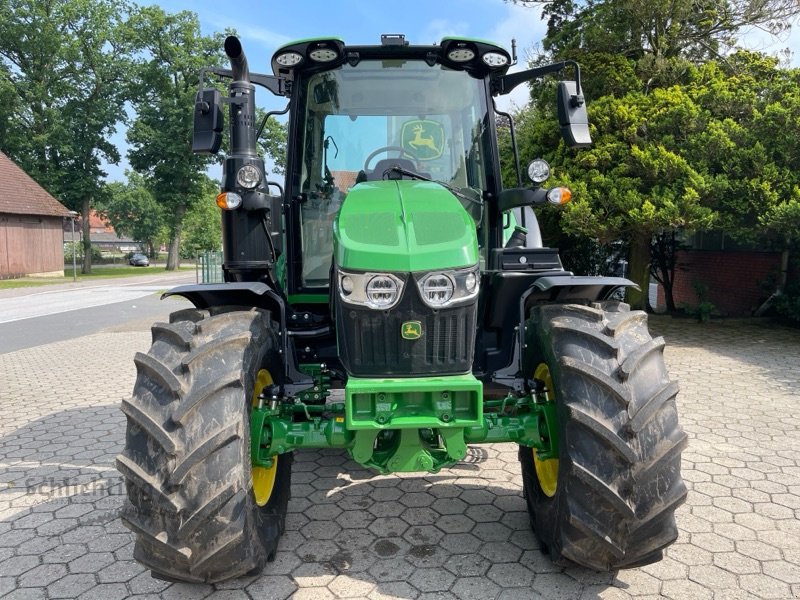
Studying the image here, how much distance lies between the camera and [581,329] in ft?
8.77

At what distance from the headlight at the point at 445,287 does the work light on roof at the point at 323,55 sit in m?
1.71

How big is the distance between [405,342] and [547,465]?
3.70ft

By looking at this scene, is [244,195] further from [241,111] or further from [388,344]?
[388,344]

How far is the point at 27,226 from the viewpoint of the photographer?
31922 millimetres

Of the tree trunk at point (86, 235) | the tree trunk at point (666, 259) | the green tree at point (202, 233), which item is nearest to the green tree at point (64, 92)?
the tree trunk at point (86, 235)

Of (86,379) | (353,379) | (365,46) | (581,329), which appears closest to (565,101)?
(365,46)

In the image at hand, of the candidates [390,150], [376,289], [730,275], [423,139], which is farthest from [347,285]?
[730,275]

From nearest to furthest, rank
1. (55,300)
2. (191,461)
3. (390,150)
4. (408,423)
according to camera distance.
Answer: (191,461) → (408,423) → (390,150) → (55,300)

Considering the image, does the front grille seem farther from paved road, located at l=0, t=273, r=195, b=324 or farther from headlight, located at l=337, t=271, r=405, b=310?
paved road, located at l=0, t=273, r=195, b=324

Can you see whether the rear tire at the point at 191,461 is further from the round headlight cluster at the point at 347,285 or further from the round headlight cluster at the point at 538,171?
the round headlight cluster at the point at 538,171

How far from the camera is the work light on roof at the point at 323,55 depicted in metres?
3.45

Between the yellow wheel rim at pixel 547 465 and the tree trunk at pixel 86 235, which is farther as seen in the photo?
the tree trunk at pixel 86 235

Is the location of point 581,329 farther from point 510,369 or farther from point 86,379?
point 86,379

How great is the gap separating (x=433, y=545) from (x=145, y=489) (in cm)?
159
